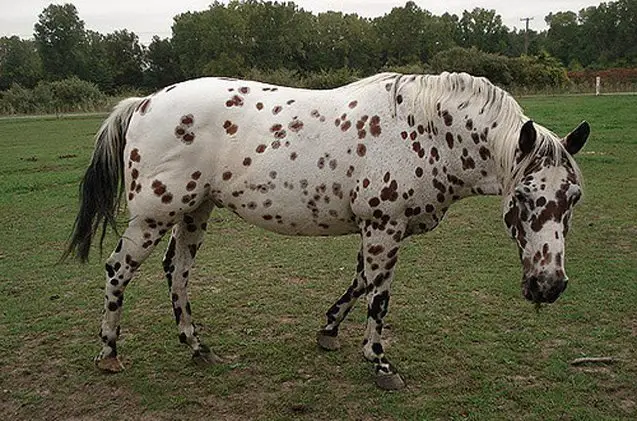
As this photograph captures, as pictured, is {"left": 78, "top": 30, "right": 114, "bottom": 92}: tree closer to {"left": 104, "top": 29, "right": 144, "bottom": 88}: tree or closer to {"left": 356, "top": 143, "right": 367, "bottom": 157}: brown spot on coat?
{"left": 104, "top": 29, "right": 144, "bottom": 88}: tree

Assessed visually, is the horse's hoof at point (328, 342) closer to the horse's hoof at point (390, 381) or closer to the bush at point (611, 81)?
the horse's hoof at point (390, 381)

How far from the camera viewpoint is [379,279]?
145 inches

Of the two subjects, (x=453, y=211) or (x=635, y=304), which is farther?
(x=453, y=211)

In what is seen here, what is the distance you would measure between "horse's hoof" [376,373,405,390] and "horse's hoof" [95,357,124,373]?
1711 millimetres

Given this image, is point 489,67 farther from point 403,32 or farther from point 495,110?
point 403,32

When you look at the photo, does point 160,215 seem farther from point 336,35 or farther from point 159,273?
point 336,35

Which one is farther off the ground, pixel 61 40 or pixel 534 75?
pixel 61 40

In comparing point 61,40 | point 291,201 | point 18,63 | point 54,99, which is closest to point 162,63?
point 61,40

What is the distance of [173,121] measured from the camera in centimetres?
364

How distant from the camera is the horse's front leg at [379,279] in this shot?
140 inches

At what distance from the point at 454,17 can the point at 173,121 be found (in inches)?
2915

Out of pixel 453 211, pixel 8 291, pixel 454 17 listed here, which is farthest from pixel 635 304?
pixel 454 17

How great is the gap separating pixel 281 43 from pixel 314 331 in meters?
59.4

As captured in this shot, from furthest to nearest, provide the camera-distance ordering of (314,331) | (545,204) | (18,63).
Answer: (18,63)
(314,331)
(545,204)
